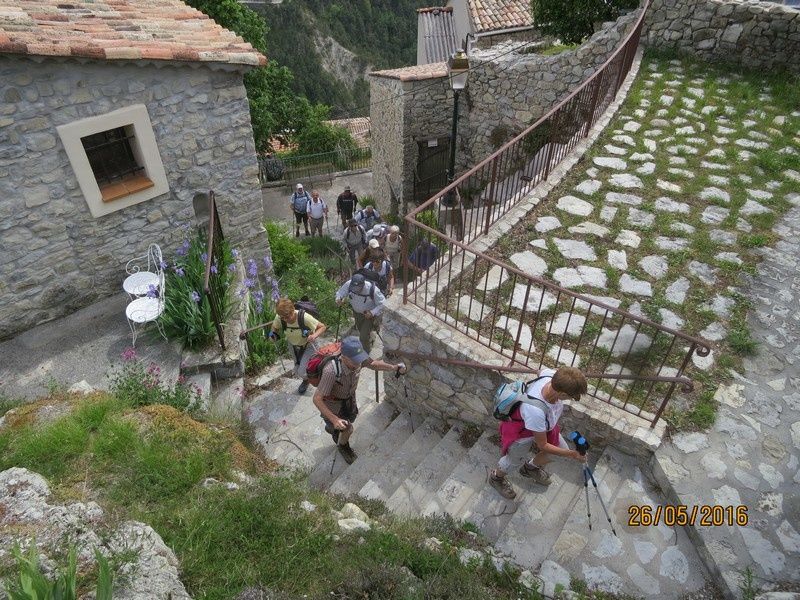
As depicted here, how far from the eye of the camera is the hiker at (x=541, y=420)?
322 cm

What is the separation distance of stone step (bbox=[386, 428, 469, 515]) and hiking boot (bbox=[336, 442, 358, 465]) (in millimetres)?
679

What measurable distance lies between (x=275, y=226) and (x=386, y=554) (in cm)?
712

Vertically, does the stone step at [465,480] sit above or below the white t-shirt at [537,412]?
below

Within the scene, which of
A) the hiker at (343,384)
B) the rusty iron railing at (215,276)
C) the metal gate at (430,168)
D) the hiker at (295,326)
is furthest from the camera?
the metal gate at (430,168)

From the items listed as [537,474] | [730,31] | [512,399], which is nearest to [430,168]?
[730,31]

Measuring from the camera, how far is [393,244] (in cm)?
705

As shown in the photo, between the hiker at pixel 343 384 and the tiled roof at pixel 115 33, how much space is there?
12.2ft

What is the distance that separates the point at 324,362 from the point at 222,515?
4.76ft

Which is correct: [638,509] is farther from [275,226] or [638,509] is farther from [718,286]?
[275,226]

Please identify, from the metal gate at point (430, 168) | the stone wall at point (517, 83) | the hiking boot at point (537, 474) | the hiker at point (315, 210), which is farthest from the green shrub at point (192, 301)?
the metal gate at point (430, 168)

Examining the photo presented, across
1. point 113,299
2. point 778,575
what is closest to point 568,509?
point 778,575

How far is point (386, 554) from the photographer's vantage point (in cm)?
309

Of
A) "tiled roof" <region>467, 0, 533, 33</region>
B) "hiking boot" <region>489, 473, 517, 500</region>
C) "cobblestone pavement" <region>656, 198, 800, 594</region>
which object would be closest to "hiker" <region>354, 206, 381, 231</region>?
"hiking boot" <region>489, 473, 517, 500</region>

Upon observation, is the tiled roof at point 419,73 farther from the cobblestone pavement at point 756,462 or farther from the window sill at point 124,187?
the cobblestone pavement at point 756,462
